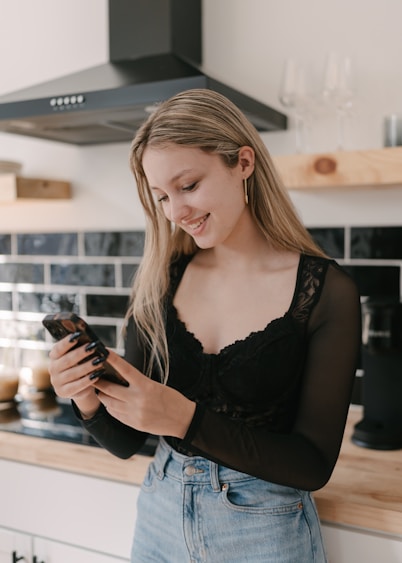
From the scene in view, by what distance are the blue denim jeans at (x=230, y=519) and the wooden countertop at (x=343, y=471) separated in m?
0.10

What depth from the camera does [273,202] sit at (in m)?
1.26

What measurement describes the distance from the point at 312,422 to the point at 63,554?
842 millimetres

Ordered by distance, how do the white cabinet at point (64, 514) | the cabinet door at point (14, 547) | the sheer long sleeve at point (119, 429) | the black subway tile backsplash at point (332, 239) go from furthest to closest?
the black subway tile backsplash at point (332, 239) < the cabinet door at point (14, 547) < the white cabinet at point (64, 514) < the sheer long sleeve at point (119, 429)

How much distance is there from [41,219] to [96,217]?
26 cm

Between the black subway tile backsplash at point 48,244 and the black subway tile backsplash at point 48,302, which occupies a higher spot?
the black subway tile backsplash at point 48,244

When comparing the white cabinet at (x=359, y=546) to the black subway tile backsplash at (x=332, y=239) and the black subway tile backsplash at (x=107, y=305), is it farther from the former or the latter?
the black subway tile backsplash at (x=107, y=305)

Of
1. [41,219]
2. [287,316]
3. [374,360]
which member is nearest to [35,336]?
[41,219]

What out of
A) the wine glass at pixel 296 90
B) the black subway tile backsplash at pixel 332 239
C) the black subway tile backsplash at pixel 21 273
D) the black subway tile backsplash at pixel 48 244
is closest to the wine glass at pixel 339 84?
the wine glass at pixel 296 90

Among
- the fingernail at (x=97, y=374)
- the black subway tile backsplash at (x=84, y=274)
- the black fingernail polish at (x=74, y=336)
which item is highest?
the black subway tile backsplash at (x=84, y=274)

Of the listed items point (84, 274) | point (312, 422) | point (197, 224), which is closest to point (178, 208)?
point (197, 224)

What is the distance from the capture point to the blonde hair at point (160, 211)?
1142 mm

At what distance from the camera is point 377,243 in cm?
188

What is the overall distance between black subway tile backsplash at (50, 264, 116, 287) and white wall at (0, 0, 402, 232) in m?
0.15

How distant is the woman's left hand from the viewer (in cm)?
105
